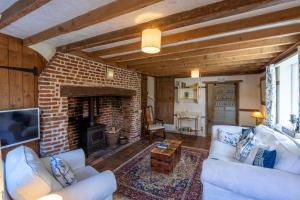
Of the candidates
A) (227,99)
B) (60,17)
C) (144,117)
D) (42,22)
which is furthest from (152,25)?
(227,99)

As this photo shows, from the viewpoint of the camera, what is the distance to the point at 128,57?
132 inches

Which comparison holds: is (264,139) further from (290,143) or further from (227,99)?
(227,99)

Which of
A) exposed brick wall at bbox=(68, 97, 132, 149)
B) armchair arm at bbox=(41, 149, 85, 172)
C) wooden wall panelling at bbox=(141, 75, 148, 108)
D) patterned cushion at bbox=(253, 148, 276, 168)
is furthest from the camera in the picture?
wooden wall panelling at bbox=(141, 75, 148, 108)

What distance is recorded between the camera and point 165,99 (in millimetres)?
6477

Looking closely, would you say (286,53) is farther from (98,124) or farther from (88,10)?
(98,124)

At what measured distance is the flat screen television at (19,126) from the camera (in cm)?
216

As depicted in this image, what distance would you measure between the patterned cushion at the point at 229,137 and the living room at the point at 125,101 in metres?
0.02

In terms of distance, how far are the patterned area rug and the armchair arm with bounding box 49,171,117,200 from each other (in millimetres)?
779

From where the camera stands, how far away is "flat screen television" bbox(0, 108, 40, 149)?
2.16 meters

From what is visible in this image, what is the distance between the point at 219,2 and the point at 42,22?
1.89 m

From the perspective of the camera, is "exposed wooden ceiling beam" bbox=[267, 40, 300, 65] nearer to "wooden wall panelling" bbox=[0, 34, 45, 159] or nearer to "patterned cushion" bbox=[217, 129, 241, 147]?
"patterned cushion" bbox=[217, 129, 241, 147]

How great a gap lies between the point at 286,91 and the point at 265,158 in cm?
235

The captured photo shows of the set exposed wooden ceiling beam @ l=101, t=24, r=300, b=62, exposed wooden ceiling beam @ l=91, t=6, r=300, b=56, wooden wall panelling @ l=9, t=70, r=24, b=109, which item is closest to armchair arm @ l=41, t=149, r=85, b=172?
wooden wall panelling @ l=9, t=70, r=24, b=109

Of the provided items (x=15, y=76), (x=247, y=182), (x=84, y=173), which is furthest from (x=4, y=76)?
(x=247, y=182)
